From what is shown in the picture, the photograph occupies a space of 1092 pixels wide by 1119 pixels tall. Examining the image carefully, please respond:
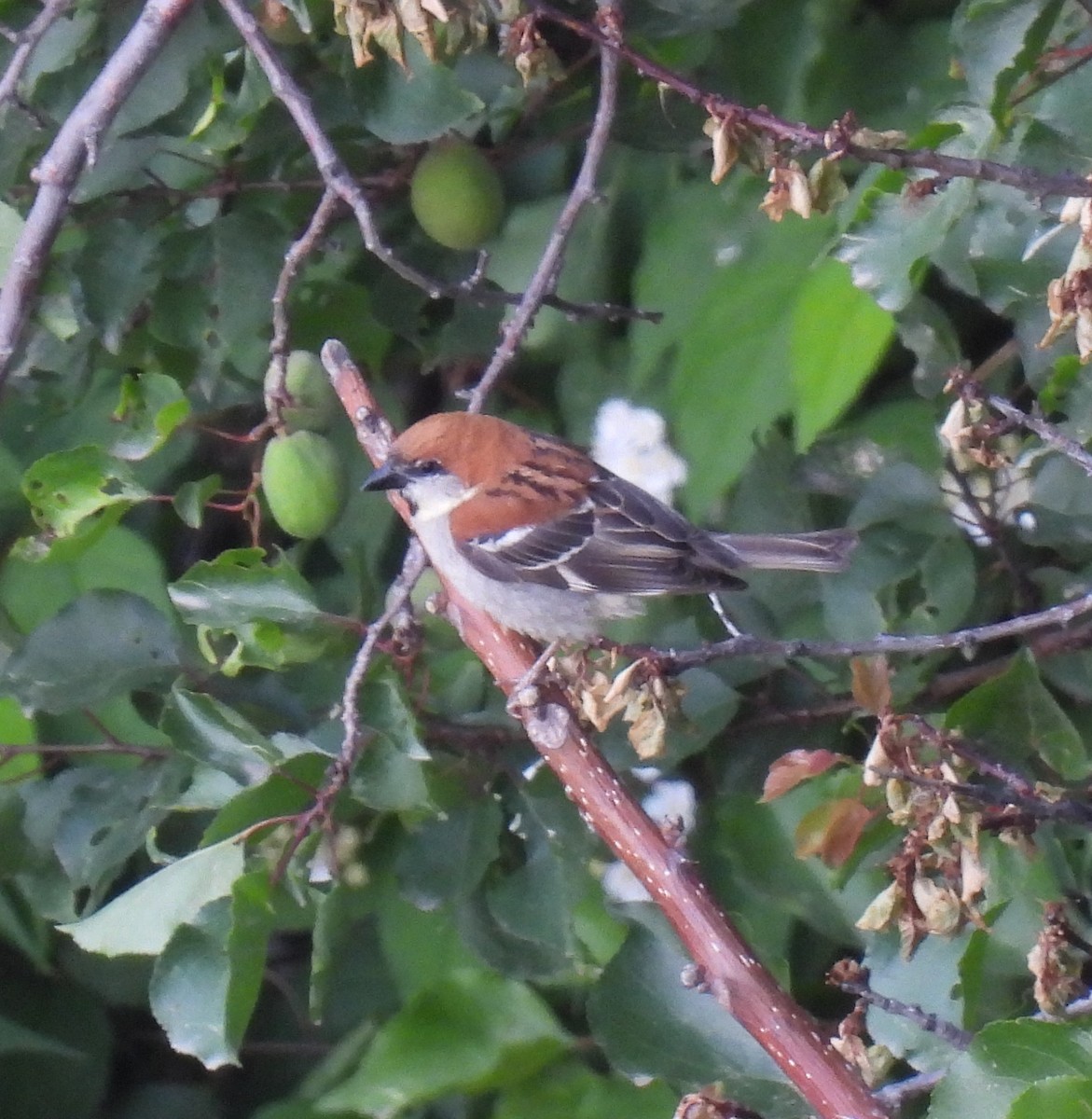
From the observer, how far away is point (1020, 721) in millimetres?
1906

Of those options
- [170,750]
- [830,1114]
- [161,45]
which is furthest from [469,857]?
[161,45]

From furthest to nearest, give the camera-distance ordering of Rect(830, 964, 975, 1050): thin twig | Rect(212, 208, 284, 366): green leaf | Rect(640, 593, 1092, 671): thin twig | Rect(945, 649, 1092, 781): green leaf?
Rect(212, 208, 284, 366): green leaf
Rect(945, 649, 1092, 781): green leaf
Rect(830, 964, 975, 1050): thin twig
Rect(640, 593, 1092, 671): thin twig

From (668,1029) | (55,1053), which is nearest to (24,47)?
(668,1029)

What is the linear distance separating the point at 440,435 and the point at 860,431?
703 mm

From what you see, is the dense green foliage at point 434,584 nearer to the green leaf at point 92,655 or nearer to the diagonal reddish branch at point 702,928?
the green leaf at point 92,655

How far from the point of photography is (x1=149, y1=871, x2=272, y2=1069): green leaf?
182cm

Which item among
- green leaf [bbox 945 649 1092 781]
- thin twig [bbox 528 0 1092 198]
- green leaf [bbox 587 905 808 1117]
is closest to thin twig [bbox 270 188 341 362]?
thin twig [bbox 528 0 1092 198]

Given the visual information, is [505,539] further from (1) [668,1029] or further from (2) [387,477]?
(1) [668,1029]

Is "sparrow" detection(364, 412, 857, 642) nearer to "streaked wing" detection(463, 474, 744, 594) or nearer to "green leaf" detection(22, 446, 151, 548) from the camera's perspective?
"streaked wing" detection(463, 474, 744, 594)

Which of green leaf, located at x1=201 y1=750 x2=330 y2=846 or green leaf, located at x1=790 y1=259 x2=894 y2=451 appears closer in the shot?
green leaf, located at x1=201 y1=750 x2=330 y2=846

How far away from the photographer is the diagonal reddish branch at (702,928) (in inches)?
56.9

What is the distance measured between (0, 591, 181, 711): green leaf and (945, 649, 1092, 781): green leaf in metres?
1.17

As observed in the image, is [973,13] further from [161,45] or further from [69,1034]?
[69,1034]

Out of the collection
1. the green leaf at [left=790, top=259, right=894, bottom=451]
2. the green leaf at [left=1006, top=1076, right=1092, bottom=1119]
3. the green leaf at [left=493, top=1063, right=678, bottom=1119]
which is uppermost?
the green leaf at [left=790, top=259, right=894, bottom=451]
